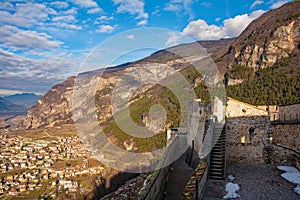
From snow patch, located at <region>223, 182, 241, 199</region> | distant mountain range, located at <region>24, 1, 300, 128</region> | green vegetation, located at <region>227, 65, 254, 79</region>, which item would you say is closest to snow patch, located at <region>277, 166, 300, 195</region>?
snow patch, located at <region>223, 182, 241, 199</region>

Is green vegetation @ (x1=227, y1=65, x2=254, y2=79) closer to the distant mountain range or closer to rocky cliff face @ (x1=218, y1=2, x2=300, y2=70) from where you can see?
the distant mountain range

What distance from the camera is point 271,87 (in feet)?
248

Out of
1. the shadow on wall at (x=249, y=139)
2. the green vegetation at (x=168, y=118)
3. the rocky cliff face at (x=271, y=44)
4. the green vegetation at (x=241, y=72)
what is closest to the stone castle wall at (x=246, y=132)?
the shadow on wall at (x=249, y=139)

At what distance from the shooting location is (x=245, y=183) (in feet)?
27.7

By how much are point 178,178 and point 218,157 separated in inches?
74.0

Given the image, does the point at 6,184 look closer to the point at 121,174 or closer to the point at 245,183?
the point at 121,174

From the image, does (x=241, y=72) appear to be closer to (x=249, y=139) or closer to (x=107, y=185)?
(x=107, y=185)

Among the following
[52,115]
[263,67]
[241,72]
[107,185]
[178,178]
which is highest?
[263,67]

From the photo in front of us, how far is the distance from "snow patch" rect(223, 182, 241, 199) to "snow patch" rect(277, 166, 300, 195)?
6.02 ft

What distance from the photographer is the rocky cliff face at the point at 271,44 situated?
102906 mm

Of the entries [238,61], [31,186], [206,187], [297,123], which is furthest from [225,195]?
[238,61]

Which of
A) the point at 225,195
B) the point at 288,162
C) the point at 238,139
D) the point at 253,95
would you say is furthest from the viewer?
the point at 253,95

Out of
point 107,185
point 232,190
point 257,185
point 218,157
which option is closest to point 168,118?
point 107,185

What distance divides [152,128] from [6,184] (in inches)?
1494
